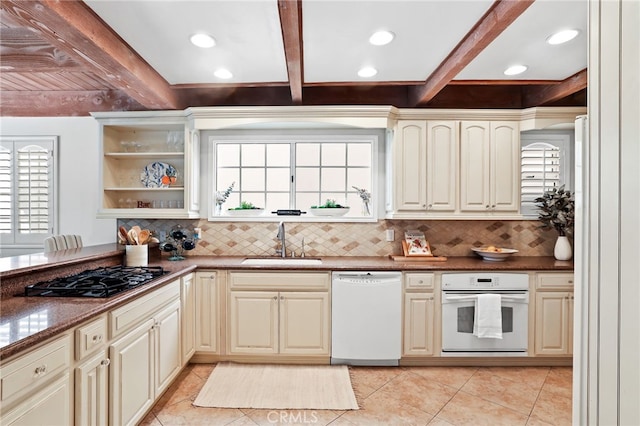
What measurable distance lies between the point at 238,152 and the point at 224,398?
2367mm

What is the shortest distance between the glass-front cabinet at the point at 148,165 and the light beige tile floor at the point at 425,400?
5.40 ft

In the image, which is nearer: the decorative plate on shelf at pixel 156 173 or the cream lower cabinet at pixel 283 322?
the cream lower cabinet at pixel 283 322

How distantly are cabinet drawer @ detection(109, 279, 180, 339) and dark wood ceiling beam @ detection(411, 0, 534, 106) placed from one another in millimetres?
2621

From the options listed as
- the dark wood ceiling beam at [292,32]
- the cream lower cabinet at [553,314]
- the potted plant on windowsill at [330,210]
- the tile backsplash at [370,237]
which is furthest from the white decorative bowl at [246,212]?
the cream lower cabinet at [553,314]

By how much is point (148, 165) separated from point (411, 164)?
2734mm

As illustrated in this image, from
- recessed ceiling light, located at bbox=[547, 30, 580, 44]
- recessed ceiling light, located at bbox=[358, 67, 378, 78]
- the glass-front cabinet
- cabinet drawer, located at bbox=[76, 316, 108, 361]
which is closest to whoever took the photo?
cabinet drawer, located at bbox=[76, 316, 108, 361]

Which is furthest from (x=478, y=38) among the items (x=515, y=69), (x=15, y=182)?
(x=15, y=182)

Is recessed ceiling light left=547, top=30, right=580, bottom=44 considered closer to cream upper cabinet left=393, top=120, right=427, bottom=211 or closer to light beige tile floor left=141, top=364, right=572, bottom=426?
cream upper cabinet left=393, top=120, right=427, bottom=211

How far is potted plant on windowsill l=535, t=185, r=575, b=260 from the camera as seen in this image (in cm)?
338

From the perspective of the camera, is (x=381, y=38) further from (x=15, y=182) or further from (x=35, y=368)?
(x=15, y=182)

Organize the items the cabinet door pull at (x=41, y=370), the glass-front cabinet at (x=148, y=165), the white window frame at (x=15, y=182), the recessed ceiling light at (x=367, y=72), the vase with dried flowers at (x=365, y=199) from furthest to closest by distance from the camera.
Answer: the white window frame at (x=15, y=182) < the vase with dried flowers at (x=365, y=199) < the glass-front cabinet at (x=148, y=165) < the recessed ceiling light at (x=367, y=72) < the cabinet door pull at (x=41, y=370)

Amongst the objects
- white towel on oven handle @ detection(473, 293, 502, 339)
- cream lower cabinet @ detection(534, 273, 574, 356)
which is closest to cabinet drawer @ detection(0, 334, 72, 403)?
white towel on oven handle @ detection(473, 293, 502, 339)

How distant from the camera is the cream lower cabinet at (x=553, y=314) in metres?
3.06

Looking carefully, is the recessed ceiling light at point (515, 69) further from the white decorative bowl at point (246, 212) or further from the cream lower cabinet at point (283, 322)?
the white decorative bowl at point (246, 212)
